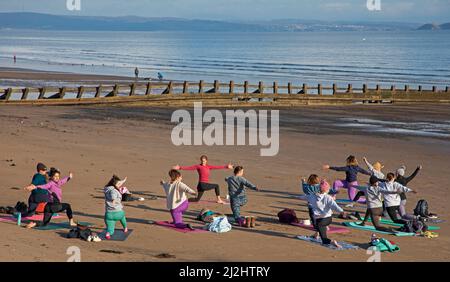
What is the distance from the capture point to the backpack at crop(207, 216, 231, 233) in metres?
14.6

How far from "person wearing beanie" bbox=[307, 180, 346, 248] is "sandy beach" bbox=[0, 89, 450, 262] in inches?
13.5

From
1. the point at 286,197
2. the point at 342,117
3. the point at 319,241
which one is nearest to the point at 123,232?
the point at 319,241

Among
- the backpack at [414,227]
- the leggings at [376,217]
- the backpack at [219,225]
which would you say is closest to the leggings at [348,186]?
the leggings at [376,217]

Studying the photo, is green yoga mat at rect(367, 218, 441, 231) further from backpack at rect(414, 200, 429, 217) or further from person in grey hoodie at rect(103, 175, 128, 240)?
person in grey hoodie at rect(103, 175, 128, 240)

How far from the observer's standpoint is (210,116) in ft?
122

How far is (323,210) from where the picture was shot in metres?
14.0

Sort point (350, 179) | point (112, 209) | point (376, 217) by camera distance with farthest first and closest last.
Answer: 1. point (350, 179)
2. point (376, 217)
3. point (112, 209)

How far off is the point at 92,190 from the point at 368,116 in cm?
2451

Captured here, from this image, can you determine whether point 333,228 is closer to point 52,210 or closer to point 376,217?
point 376,217

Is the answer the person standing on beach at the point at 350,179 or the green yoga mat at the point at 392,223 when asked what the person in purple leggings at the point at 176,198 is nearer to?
the green yoga mat at the point at 392,223

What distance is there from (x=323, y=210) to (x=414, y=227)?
2124 millimetres

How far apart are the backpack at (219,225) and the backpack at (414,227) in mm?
3304

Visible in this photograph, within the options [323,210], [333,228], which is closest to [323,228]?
[323,210]
